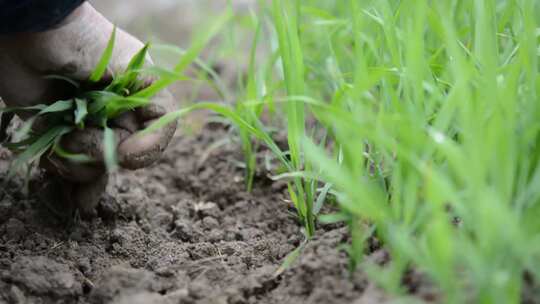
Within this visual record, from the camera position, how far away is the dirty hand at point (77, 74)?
1.37 m

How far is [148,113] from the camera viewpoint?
4.79ft

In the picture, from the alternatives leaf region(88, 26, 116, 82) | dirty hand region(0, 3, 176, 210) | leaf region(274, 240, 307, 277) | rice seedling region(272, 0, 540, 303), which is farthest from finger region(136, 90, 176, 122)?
leaf region(274, 240, 307, 277)

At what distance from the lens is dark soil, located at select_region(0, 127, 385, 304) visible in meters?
1.24

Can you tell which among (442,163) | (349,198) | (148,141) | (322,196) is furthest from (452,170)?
(148,141)

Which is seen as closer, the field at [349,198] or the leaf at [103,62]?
the field at [349,198]

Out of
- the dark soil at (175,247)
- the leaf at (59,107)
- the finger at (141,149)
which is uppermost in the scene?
the leaf at (59,107)

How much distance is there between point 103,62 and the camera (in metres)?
1.34

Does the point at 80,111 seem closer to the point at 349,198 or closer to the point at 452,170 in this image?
the point at 349,198

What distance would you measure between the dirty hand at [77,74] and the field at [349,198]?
0.18 metres

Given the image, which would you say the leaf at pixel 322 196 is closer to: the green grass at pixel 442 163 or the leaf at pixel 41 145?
the green grass at pixel 442 163

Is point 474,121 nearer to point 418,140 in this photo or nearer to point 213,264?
point 418,140

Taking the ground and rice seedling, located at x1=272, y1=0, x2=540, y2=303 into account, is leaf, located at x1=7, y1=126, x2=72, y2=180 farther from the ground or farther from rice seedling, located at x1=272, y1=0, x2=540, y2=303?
rice seedling, located at x1=272, y1=0, x2=540, y2=303

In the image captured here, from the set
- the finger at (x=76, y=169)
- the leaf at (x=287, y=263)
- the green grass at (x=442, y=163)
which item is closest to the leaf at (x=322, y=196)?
the green grass at (x=442, y=163)

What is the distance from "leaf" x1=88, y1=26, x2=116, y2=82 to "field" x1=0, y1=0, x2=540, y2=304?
8.3 inches
